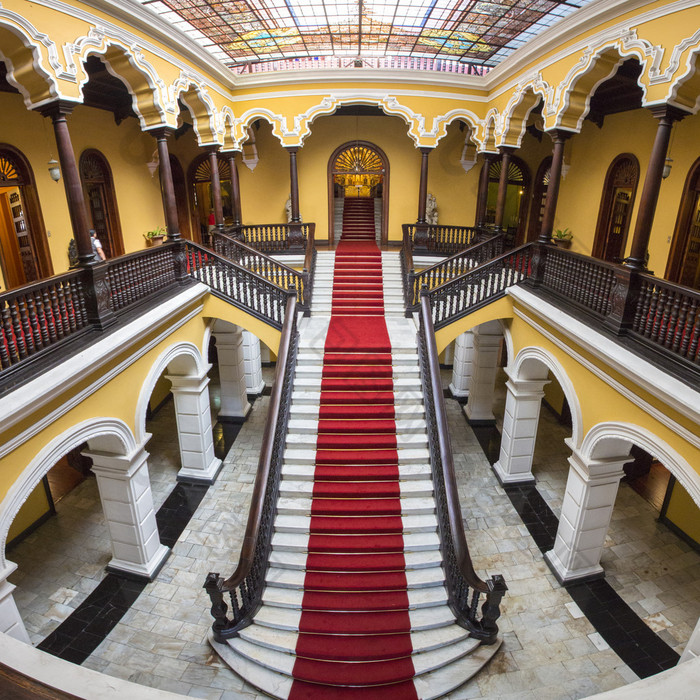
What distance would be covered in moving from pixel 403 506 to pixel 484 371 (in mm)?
5980

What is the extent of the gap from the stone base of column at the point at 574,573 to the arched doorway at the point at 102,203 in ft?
37.4

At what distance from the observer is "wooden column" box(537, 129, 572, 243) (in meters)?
7.79

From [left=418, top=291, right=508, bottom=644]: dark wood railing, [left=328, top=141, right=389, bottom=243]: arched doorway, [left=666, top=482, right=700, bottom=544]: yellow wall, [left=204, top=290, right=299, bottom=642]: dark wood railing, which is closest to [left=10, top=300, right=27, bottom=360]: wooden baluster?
[left=204, top=290, right=299, bottom=642]: dark wood railing

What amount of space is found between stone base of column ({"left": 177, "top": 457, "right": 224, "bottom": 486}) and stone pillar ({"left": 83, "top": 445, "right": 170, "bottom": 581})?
2.05 m

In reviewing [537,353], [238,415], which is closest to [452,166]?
[537,353]

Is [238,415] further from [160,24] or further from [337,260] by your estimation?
[160,24]

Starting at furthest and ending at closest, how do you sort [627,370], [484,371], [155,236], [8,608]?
1. [155,236]
2. [484,371]
3. [627,370]
4. [8,608]

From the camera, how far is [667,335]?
5188 millimetres

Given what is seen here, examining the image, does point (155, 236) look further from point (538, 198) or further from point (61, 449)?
point (538, 198)

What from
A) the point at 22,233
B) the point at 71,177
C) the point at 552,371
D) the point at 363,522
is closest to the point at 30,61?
the point at 71,177

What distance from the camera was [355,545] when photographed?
6043 mm

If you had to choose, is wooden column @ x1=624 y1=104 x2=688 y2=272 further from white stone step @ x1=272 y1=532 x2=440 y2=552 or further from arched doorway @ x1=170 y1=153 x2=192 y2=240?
arched doorway @ x1=170 y1=153 x2=192 y2=240

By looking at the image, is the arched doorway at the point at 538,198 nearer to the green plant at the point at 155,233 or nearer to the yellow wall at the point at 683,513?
the yellow wall at the point at 683,513

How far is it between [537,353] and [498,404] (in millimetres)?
5386
